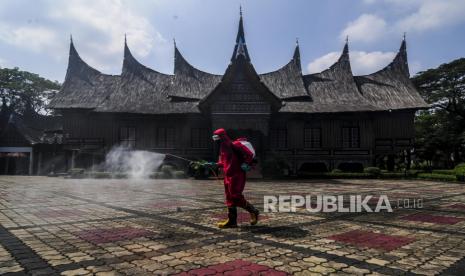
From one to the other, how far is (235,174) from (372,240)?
2286 mm

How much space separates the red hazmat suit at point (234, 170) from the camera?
5.82 meters

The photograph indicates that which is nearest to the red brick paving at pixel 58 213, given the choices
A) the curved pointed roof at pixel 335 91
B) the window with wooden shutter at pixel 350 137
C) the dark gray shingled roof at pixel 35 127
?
the curved pointed roof at pixel 335 91

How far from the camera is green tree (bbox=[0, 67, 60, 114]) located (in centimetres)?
4294

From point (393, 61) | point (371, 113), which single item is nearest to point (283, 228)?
point (371, 113)

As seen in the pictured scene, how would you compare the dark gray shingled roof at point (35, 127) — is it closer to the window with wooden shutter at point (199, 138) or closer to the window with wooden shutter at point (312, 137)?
the window with wooden shutter at point (199, 138)

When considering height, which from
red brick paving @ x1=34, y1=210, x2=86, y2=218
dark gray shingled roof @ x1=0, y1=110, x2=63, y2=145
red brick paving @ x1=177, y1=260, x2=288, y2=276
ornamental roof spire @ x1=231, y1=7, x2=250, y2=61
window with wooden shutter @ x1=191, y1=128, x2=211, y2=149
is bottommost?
red brick paving @ x1=34, y1=210, x2=86, y2=218

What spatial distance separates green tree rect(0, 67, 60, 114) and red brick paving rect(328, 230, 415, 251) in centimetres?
4363

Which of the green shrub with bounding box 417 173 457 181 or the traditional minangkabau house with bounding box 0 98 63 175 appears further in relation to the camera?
the traditional minangkabau house with bounding box 0 98 63 175

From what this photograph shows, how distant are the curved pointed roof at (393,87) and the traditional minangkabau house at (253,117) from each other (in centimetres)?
8

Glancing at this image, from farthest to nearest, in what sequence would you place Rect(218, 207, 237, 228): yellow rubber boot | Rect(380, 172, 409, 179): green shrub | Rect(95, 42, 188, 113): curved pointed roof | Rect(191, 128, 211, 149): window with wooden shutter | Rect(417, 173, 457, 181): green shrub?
Rect(191, 128, 211, 149): window with wooden shutter → Rect(95, 42, 188, 113): curved pointed roof → Rect(380, 172, 409, 179): green shrub → Rect(417, 173, 457, 181): green shrub → Rect(218, 207, 237, 228): yellow rubber boot

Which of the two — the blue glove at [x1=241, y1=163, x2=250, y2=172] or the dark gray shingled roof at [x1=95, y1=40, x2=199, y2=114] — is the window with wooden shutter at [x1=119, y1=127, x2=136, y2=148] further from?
the blue glove at [x1=241, y1=163, x2=250, y2=172]

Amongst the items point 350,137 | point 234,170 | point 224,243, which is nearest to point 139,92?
point 350,137

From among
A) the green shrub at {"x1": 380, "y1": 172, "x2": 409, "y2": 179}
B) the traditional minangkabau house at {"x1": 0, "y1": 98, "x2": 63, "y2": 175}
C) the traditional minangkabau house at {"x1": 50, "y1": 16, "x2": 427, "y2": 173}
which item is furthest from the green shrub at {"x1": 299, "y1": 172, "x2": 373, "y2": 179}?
the traditional minangkabau house at {"x1": 0, "y1": 98, "x2": 63, "y2": 175}

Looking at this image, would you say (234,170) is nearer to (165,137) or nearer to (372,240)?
(372,240)
